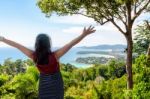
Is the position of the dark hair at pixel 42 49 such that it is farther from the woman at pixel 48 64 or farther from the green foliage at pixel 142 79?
the green foliage at pixel 142 79

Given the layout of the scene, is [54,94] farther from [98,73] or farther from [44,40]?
[98,73]

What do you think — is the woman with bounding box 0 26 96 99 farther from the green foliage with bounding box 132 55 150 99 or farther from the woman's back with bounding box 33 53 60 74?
A: the green foliage with bounding box 132 55 150 99

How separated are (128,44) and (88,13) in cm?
281

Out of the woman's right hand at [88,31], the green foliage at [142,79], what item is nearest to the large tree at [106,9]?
the green foliage at [142,79]

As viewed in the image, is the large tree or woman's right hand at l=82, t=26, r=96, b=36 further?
the large tree

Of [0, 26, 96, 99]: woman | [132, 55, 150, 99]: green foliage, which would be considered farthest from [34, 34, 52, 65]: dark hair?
[132, 55, 150, 99]: green foliage

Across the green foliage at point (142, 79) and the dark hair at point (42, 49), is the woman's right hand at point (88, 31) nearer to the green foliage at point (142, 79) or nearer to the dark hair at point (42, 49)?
the dark hair at point (42, 49)

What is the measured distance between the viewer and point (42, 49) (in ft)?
17.3

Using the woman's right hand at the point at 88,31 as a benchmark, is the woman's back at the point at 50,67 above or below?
below

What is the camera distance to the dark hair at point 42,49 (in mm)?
5242

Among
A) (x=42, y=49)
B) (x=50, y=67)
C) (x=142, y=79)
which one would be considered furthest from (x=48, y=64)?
(x=142, y=79)

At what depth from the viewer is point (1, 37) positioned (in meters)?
5.39

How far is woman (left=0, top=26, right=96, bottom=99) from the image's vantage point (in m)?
5.21

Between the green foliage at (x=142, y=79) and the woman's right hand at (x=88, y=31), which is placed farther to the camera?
the green foliage at (x=142, y=79)
